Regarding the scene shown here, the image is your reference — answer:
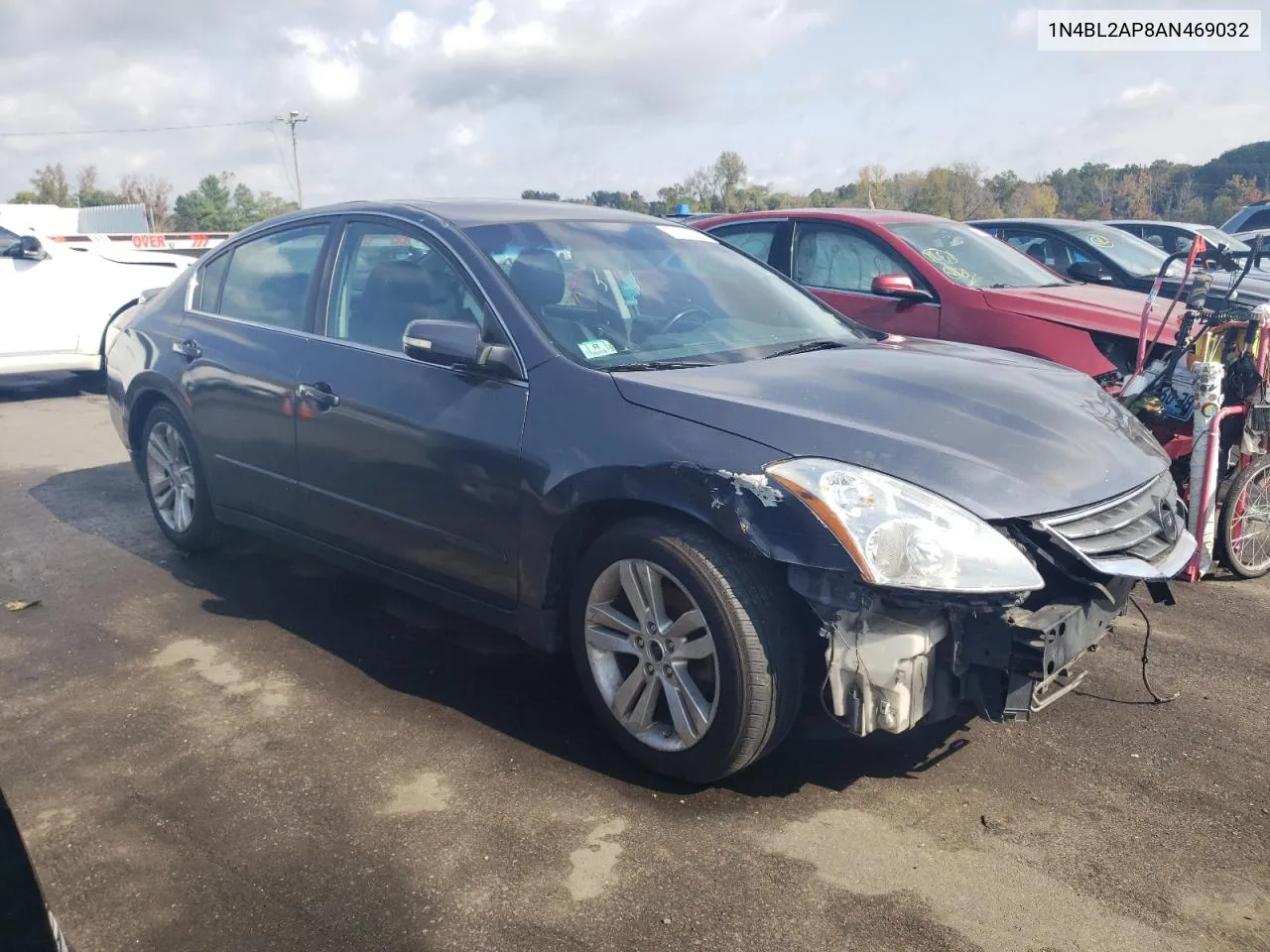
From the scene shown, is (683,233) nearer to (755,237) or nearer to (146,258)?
(755,237)

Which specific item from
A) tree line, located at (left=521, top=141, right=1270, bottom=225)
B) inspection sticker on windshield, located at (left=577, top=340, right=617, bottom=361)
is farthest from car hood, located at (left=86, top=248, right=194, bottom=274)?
tree line, located at (left=521, top=141, right=1270, bottom=225)

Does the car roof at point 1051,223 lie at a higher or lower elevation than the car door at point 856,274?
higher

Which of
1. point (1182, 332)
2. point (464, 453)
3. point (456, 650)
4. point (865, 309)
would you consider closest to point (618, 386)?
point (464, 453)

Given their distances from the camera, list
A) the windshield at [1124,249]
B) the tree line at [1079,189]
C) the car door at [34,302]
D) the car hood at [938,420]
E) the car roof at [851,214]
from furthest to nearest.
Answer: the tree line at [1079,189]
the car door at [34,302]
the windshield at [1124,249]
the car roof at [851,214]
the car hood at [938,420]

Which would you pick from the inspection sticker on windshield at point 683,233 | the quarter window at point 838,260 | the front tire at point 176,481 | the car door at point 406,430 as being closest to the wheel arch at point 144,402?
the front tire at point 176,481

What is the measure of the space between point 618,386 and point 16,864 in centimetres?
216

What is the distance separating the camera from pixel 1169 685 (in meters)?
4.01

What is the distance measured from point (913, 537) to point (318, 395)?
2458 mm

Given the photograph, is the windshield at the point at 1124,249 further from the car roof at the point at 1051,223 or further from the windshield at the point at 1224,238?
the windshield at the point at 1224,238

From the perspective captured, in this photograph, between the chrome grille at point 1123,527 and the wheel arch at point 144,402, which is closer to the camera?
the chrome grille at point 1123,527

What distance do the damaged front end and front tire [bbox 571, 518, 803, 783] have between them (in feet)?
0.47

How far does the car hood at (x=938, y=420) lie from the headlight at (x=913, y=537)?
0.06m

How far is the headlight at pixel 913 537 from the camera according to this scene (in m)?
2.77

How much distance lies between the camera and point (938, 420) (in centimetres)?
320
